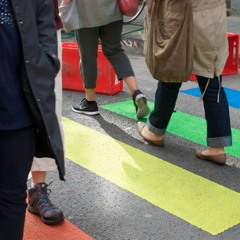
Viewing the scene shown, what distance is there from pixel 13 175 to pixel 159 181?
5.86 feet

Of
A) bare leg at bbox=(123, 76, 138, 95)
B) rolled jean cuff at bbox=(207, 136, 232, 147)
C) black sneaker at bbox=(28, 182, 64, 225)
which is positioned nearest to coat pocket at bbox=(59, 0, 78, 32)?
bare leg at bbox=(123, 76, 138, 95)

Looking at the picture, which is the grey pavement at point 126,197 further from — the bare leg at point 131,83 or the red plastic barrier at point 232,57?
the red plastic barrier at point 232,57

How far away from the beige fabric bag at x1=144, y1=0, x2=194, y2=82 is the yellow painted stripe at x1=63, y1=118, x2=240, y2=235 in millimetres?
715

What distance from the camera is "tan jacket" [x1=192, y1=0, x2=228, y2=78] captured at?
13.3 ft

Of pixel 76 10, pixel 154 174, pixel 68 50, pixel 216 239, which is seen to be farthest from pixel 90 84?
pixel 216 239

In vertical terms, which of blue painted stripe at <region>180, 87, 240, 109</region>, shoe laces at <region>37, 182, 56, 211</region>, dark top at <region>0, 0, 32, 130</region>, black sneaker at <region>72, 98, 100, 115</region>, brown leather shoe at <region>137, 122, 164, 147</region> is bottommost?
blue painted stripe at <region>180, 87, 240, 109</region>

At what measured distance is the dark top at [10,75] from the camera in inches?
90.9

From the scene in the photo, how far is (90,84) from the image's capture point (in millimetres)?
5660

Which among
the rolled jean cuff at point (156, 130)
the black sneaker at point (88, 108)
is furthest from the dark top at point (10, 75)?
the black sneaker at point (88, 108)

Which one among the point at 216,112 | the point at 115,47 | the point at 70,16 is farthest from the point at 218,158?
the point at 70,16

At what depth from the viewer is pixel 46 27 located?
99.3 inches

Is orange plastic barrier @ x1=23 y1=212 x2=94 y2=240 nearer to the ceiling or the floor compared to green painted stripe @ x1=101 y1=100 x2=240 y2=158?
nearer to the ceiling

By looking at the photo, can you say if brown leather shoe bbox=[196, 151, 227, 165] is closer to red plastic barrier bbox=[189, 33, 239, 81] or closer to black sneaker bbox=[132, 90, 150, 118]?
black sneaker bbox=[132, 90, 150, 118]

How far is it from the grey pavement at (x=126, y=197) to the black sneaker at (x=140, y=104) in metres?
0.13
